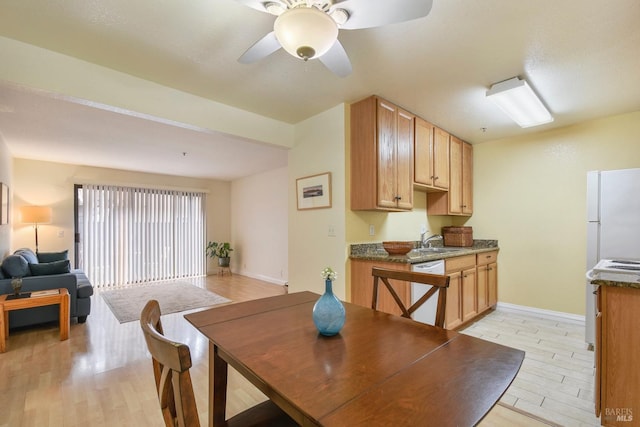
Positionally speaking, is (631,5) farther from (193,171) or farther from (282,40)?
(193,171)

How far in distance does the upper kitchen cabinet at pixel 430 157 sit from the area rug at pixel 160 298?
338 centimetres

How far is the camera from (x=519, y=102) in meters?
2.67

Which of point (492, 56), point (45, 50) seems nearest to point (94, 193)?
point (45, 50)

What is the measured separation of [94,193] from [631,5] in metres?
7.29

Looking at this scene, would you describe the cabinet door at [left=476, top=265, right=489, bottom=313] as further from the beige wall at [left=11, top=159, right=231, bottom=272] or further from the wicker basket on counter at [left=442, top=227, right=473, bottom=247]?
the beige wall at [left=11, top=159, right=231, bottom=272]

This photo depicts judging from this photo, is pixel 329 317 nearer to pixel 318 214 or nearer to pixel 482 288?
pixel 318 214

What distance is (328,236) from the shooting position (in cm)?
297

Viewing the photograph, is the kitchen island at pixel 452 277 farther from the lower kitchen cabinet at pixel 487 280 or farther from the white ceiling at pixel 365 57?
the white ceiling at pixel 365 57

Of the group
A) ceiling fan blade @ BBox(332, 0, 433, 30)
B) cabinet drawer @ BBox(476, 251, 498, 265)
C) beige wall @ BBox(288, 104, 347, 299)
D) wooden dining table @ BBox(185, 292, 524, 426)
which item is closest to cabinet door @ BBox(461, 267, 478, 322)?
cabinet drawer @ BBox(476, 251, 498, 265)

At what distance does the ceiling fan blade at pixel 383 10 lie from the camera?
121 centimetres

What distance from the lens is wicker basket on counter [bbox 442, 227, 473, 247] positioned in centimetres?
405

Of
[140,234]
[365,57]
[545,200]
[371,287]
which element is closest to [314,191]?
[371,287]

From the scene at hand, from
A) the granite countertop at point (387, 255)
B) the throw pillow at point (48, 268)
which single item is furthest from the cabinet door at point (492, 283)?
the throw pillow at point (48, 268)

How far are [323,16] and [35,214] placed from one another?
19.2 ft
